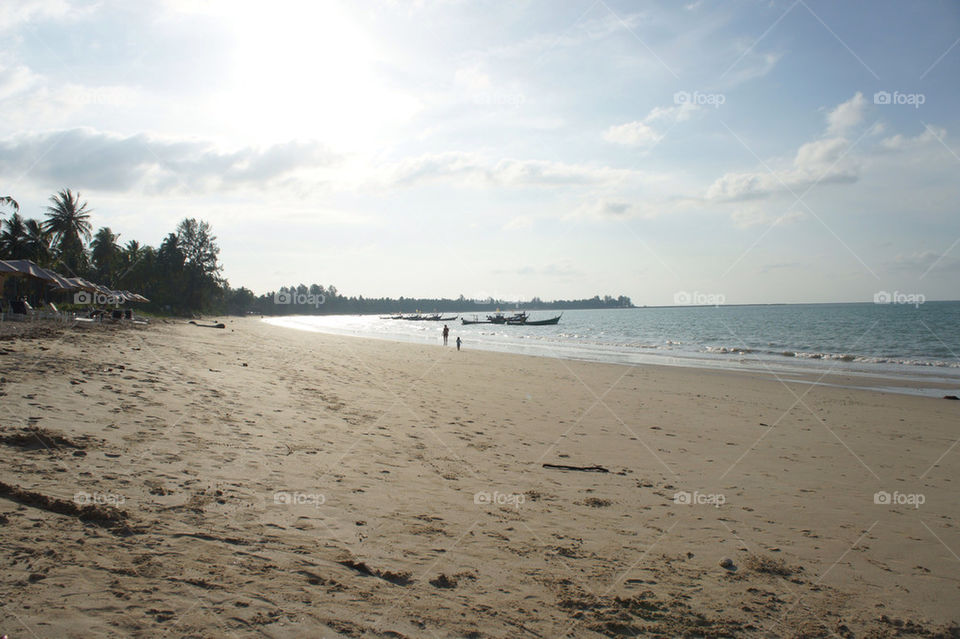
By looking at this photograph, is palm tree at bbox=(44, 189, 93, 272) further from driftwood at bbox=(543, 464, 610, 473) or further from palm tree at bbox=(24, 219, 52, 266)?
driftwood at bbox=(543, 464, 610, 473)

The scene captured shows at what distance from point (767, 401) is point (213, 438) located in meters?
16.2

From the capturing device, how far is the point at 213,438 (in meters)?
7.18

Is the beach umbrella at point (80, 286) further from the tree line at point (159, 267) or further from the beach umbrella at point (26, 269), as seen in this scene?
the tree line at point (159, 267)

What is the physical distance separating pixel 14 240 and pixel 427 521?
60.5 m

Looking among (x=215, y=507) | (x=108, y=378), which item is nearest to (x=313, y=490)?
(x=215, y=507)

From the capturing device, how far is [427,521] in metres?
5.39

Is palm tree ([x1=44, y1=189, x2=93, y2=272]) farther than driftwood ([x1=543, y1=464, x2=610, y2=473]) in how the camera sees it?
Yes

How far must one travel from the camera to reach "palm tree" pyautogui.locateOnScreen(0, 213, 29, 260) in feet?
154

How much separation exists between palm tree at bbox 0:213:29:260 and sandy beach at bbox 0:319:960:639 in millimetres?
48495

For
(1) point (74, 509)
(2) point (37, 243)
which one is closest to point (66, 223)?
(2) point (37, 243)

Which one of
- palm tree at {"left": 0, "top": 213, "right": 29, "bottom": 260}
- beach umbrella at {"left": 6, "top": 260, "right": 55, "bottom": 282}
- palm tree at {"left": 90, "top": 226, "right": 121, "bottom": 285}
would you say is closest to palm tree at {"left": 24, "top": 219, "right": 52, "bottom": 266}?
palm tree at {"left": 0, "top": 213, "right": 29, "bottom": 260}

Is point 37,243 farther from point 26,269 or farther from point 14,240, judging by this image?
point 26,269

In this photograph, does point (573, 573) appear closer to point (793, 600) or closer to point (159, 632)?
point (793, 600)

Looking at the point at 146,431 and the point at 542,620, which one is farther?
the point at 146,431
